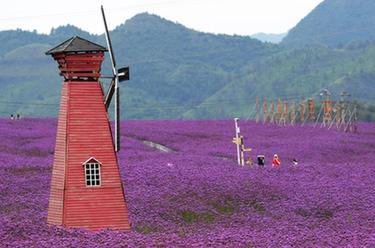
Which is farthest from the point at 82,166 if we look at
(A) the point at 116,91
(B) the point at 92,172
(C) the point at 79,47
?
(C) the point at 79,47

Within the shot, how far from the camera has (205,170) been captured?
42.4m

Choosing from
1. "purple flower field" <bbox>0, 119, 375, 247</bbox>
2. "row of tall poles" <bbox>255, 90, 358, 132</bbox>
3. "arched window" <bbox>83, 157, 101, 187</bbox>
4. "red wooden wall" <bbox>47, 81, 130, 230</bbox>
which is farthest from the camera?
"row of tall poles" <bbox>255, 90, 358, 132</bbox>

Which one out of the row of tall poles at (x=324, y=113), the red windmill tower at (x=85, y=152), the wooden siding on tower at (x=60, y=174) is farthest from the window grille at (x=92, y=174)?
the row of tall poles at (x=324, y=113)

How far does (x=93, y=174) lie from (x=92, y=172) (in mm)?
70

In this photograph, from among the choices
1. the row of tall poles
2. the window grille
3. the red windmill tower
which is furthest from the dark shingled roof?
the row of tall poles

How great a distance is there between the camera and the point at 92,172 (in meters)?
27.4

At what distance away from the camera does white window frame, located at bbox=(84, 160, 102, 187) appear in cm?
2737

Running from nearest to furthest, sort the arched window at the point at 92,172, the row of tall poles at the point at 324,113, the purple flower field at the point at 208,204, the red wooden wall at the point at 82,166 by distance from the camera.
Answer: the purple flower field at the point at 208,204, the red wooden wall at the point at 82,166, the arched window at the point at 92,172, the row of tall poles at the point at 324,113

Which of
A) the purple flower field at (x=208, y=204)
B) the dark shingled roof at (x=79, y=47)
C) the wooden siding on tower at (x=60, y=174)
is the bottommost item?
the purple flower field at (x=208, y=204)

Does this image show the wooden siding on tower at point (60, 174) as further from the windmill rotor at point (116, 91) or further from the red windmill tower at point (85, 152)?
the windmill rotor at point (116, 91)

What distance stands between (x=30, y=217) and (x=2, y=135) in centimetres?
3429

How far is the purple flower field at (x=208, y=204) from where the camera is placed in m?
23.3

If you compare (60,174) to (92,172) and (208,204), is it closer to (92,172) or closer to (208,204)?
(92,172)

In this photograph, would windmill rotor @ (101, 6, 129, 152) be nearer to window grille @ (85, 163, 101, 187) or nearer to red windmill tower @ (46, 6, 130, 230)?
red windmill tower @ (46, 6, 130, 230)
